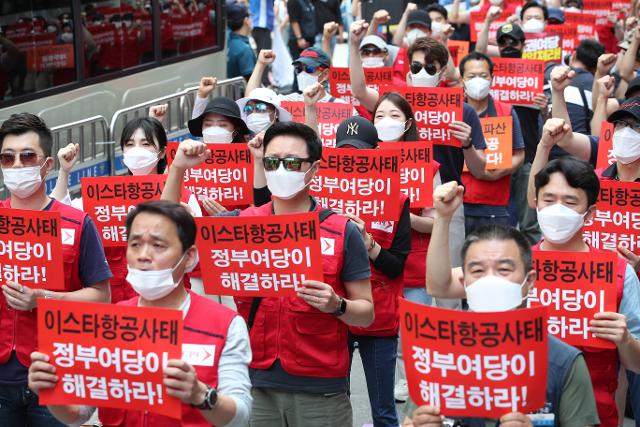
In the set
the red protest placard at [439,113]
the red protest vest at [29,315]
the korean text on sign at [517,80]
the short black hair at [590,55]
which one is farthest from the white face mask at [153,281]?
the short black hair at [590,55]

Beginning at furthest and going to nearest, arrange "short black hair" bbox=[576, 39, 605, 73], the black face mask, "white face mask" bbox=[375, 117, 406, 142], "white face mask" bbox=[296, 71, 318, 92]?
the black face mask → "short black hair" bbox=[576, 39, 605, 73] → "white face mask" bbox=[296, 71, 318, 92] → "white face mask" bbox=[375, 117, 406, 142]

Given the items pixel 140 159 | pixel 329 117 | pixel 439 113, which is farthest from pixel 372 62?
→ pixel 140 159

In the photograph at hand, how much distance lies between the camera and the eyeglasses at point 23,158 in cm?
570

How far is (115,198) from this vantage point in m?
7.02

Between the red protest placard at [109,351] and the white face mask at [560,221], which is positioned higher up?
the white face mask at [560,221]

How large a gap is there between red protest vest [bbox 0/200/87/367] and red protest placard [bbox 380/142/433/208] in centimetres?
247

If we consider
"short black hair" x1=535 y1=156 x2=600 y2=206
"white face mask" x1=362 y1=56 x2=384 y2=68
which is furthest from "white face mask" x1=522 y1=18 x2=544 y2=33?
"short black hair" x1=535 y1=156 x2=600 y2=206

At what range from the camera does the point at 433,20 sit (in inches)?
593

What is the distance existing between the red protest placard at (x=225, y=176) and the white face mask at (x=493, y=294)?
3567 millimetres

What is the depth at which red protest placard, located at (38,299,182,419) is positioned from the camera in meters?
4.13

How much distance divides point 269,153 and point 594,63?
21.0 feet

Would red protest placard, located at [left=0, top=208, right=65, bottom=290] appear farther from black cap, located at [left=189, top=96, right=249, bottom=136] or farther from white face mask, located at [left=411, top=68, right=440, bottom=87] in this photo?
white face mask, located at [left=411, top=68, right=440, bottom=87]

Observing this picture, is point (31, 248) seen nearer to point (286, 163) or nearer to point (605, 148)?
point (286, 163)

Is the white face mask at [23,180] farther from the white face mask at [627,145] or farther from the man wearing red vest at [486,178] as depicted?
the man wearing red vest at [486,178]
